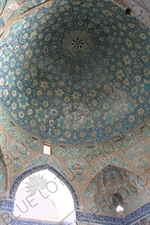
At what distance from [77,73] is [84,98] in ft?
3.43

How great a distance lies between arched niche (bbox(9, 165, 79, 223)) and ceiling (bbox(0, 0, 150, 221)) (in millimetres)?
339

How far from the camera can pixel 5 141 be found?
8.34 m

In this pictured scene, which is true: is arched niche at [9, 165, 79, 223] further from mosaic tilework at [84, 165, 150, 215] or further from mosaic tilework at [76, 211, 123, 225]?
mosaic tilework at [84, 165, 150, 215]

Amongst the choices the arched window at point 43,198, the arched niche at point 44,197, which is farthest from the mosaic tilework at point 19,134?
the arched window at point 43,198

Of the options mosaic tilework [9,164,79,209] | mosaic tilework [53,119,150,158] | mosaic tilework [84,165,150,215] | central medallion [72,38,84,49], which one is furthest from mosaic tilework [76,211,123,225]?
central medallion [72,38,84,49]

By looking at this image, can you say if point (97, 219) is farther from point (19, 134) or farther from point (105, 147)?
point (19, 134)

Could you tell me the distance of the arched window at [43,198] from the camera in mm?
8938

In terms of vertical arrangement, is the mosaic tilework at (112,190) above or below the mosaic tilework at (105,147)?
below

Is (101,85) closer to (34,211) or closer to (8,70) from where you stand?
(8,70)

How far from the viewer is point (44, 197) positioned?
9.53 m

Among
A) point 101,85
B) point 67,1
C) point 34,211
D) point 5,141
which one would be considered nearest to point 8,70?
point 5,141

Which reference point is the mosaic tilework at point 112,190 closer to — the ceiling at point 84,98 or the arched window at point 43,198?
the ceiling at point 84,98

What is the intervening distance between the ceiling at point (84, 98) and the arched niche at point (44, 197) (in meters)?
0.34

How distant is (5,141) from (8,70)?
8.08 ft
